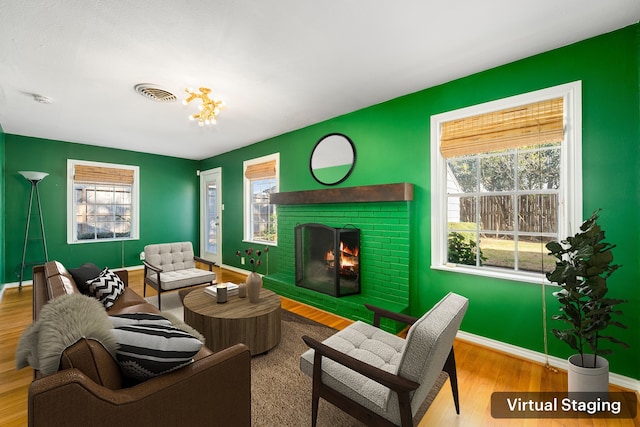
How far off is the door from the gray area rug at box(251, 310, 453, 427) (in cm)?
391

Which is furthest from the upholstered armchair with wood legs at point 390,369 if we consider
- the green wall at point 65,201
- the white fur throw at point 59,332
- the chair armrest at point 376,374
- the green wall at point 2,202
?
the green wall at point 65,201

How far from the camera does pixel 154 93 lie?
2885 mm

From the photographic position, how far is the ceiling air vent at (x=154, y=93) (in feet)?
9.02

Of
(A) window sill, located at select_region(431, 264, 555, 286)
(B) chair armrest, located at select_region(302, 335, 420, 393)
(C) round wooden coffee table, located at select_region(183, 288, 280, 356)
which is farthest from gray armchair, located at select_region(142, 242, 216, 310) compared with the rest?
(A) window sill, located at select_region(431, 264, 555, 286)

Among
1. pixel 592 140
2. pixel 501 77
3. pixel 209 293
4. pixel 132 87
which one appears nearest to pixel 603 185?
pixel 592 140

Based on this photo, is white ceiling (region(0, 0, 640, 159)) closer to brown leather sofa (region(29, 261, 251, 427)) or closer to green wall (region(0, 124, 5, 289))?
green wall (region(0, 124, 5, 289))

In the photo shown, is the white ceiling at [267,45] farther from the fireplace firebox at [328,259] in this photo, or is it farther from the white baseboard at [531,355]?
the white baseboard at [531,355]

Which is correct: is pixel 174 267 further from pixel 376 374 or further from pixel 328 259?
pixel 376 374

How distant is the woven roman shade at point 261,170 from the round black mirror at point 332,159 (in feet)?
3.22

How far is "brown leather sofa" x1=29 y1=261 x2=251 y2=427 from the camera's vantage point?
831 mm

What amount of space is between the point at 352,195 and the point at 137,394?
2.68 m

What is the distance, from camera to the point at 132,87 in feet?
9.14

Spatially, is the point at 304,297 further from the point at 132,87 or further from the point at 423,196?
the point at 132,87

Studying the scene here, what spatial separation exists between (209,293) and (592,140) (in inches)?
138
